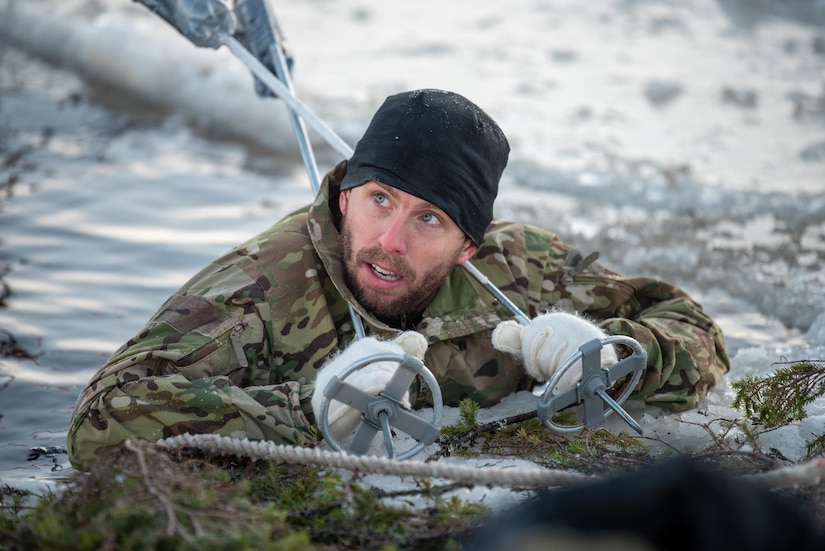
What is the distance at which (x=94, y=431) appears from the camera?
3311mm

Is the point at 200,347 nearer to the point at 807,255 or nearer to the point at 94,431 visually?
the point at 94,431

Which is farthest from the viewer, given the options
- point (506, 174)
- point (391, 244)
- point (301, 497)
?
point (506, 174)

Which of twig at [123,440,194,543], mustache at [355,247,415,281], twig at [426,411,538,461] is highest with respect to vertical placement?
mustache at [355,247,415,281]

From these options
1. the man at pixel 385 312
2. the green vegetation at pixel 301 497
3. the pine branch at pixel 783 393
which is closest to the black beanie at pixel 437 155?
the man at pixel 385 312

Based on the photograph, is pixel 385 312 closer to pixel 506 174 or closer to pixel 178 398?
pixel 178 398

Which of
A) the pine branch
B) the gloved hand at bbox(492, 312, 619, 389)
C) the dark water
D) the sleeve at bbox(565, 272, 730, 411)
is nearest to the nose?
the gloved hand at bbox(492, 312, 619, 389)

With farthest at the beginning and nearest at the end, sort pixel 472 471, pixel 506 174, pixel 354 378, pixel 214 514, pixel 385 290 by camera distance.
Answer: pixel 506 174
pixel 385 290
pixel 354 378
pixel 472 471
pixel 214 514

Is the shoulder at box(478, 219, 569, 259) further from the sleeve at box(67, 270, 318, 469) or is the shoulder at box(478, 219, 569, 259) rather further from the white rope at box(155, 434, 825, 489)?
the white rope at box(155, 434, 825, 489)

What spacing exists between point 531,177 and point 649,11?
7795 mm

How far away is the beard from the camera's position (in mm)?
3791

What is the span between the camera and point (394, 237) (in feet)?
12.3

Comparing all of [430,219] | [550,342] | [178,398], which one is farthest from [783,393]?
[178,398]

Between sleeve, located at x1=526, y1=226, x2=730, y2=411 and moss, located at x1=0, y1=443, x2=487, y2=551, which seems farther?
sleeve, located at x1=526, y1=226, x2=730, y2=411

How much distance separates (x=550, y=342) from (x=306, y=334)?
3.13ft
